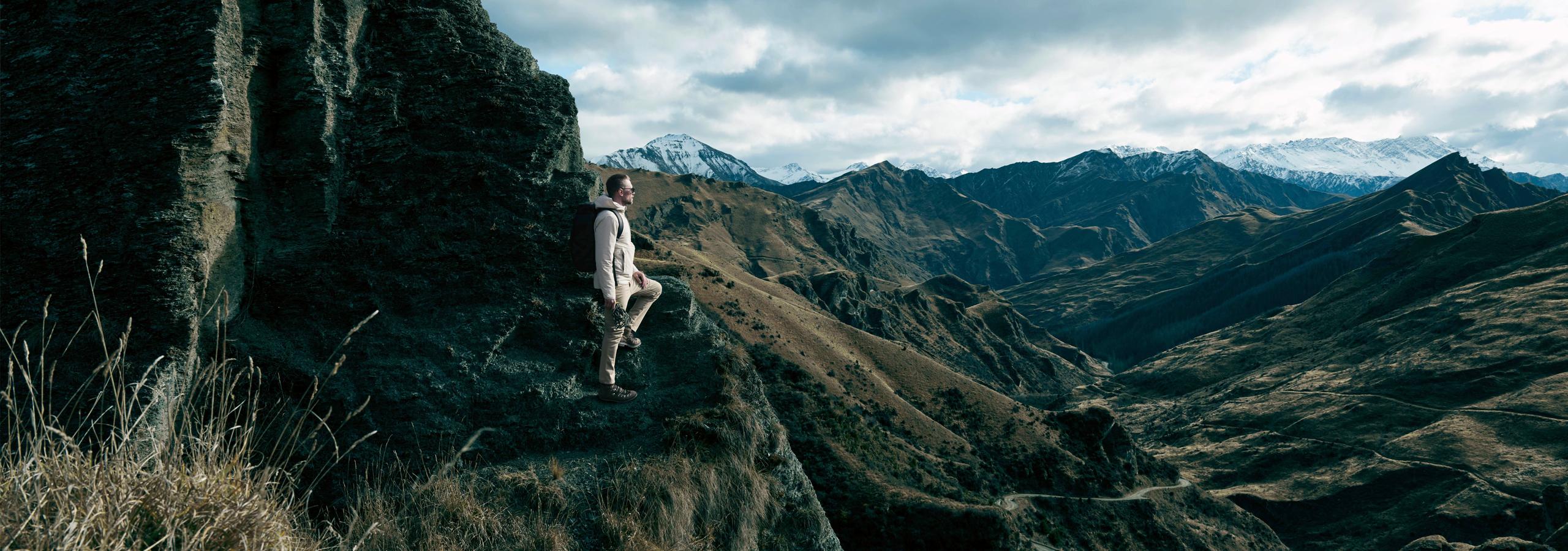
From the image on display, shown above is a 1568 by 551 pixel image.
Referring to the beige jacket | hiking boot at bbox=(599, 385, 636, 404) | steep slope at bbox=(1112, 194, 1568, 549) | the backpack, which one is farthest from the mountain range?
steep slope at bbox=(1112, 194, 1568, 549)

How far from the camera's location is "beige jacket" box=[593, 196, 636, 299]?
8922 millimetres

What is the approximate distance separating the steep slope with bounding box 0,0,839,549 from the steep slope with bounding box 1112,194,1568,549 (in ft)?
316

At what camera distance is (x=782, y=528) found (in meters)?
9.31

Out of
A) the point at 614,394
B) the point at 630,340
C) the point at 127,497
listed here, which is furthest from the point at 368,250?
the point at 127,497

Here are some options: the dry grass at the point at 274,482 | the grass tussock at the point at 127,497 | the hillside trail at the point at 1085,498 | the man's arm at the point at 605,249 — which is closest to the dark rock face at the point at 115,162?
the dry grass at the point at 274,482

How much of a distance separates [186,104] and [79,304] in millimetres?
2339

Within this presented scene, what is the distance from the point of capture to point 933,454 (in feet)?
221

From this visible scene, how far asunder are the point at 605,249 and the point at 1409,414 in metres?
165

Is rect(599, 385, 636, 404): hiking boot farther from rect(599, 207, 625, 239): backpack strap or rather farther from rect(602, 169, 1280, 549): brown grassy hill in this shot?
rect(602, 169, 1280, 549): brown grassy hill

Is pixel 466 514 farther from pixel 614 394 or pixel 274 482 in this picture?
pixel 614 394

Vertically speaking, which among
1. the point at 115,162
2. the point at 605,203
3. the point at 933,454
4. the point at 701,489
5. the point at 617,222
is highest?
the point at 115,162

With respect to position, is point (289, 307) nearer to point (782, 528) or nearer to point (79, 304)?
point (79, 304)

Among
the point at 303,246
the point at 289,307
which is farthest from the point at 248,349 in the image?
the point at 303,246

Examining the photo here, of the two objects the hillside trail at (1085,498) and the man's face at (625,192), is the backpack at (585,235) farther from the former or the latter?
the hillside trail at (1085,498)
